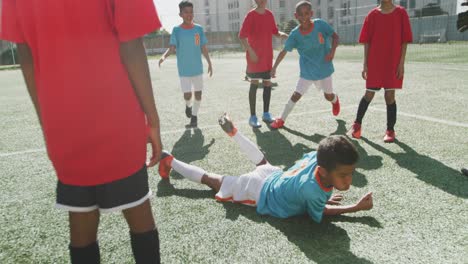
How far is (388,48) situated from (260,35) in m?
2.29

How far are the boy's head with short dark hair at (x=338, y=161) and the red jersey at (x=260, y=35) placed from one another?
14.0 feet

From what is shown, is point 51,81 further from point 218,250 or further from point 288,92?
point 288,92

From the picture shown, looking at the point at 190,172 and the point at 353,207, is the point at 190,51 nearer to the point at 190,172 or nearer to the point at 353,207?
the point at 190,172

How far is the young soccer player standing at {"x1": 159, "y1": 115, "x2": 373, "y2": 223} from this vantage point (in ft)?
8.02

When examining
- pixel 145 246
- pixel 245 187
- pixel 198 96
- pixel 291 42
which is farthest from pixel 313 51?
pixel 145 246

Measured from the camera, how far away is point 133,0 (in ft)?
4.73

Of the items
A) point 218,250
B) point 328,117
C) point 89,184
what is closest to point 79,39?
point 89,184

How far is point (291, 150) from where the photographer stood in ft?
15.6

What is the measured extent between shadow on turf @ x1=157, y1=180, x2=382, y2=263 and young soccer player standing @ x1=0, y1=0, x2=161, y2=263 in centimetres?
131

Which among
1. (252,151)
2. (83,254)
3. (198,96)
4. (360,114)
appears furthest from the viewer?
(198,96)

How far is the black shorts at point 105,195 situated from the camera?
1602mm

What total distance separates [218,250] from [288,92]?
7722 millimetres

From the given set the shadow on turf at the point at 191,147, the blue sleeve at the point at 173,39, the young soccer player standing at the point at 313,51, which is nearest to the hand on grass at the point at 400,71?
the young soccer player standing at the point at 313,51

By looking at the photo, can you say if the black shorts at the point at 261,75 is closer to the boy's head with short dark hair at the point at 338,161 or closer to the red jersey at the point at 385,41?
the red jersey at the point at 385,41
